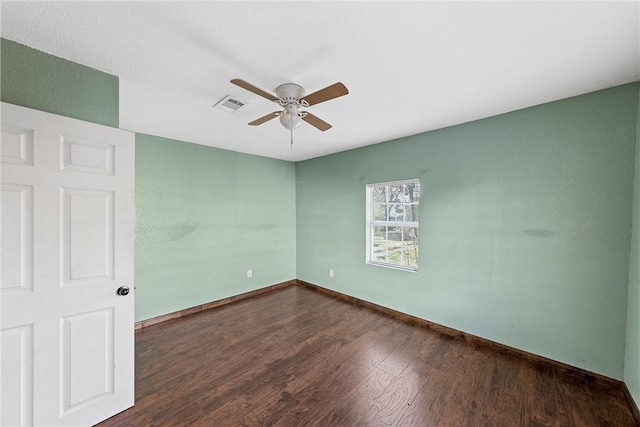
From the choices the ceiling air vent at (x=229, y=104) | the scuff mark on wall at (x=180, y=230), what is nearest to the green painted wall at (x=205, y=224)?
the scuff mark on wall at (x=180, y=230)

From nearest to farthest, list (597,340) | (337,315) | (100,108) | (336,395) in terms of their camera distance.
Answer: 1. (100,108)
2. (336,395)
3. (597,340)
4. (337,315)

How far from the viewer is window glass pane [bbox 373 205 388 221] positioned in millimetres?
3651

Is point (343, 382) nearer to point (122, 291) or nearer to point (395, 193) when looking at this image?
point (122, 291)

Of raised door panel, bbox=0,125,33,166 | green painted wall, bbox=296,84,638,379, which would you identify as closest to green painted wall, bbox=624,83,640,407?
green painted wall, bbox=296,84,638,379

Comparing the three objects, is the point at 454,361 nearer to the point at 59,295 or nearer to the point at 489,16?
the point at 489,16

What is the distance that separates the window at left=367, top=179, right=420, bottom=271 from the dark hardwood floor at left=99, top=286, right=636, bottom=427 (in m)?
0.91

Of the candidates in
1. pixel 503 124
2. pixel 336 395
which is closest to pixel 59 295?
pixel 336 395

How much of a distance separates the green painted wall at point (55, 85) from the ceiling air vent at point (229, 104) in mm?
734

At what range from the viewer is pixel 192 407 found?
180 centimetres

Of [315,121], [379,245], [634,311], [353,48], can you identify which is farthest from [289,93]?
[634,311]

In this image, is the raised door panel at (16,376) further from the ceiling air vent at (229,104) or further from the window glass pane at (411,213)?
the window glass pane at (411,213)

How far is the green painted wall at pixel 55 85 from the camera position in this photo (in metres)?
1.43

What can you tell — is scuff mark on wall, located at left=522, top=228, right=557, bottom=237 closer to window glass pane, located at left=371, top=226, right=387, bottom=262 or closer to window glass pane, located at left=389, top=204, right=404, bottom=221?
window glass pane, located at left=389, top=204, right=404, bottom=221

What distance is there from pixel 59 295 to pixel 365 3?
93.5 inches
